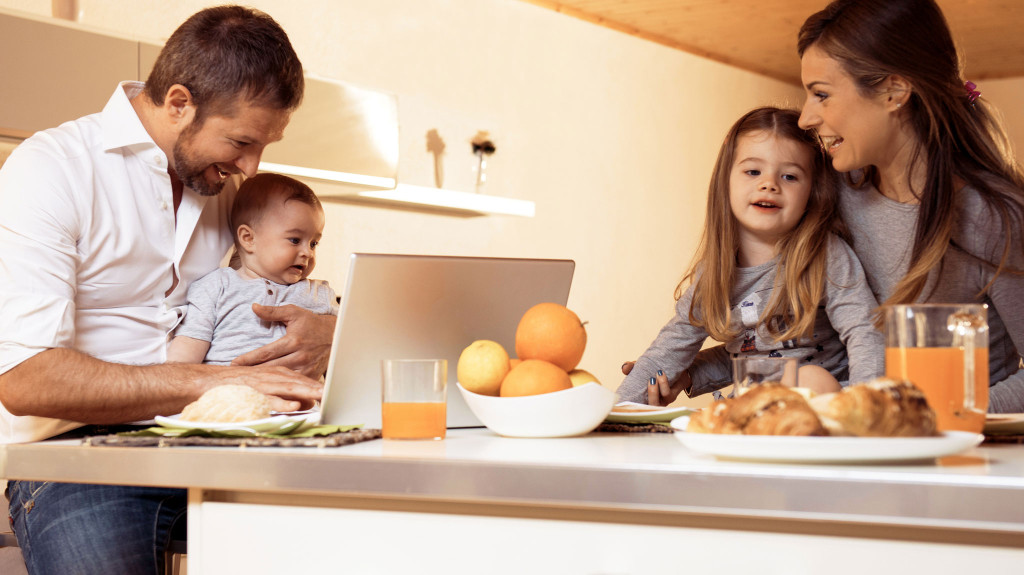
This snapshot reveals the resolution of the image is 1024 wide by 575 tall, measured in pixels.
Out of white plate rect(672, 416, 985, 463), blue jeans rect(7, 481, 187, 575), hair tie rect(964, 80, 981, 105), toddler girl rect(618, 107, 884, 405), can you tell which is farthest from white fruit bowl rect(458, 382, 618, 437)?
hair tie rect(964, 80, 981, 105)

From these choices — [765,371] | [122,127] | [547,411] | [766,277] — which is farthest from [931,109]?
[122,127]

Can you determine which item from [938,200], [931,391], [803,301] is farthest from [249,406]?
[938,200]

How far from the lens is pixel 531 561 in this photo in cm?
91

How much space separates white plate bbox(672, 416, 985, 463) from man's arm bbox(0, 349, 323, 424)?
0.73 m

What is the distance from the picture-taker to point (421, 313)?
4.28 ft

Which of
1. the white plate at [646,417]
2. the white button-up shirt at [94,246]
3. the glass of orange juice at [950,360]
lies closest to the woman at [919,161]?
the white plate at [646,417]

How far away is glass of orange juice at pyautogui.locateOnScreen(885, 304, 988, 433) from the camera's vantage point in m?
1.01

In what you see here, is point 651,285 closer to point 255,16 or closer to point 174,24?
point 174,24

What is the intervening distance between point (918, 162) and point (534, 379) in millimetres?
1201

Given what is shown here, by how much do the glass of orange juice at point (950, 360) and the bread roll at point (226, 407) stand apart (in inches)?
30.4

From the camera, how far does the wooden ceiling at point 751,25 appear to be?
16.6 feet

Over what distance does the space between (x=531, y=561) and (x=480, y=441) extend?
0.85 ft

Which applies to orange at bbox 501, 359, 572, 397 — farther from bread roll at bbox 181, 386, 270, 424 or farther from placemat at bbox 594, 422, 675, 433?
bread roll at bbox 181, 386, 270, 424

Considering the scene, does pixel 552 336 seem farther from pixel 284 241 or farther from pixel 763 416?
pixel 284 241
